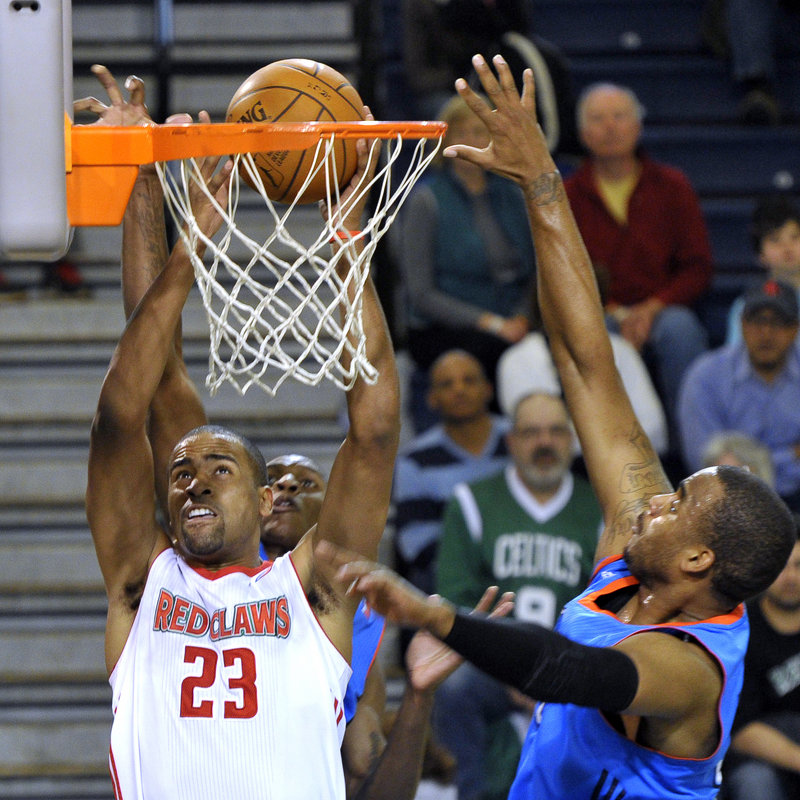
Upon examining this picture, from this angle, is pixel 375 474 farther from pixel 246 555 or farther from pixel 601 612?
pixel 601 612

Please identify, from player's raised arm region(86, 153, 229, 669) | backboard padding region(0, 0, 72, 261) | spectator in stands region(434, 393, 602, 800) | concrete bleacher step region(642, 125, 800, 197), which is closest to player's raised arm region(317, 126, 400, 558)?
player's raised arm region(86, 153, 229, 669)

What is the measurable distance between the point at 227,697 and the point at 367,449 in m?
0.65

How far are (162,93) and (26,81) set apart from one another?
13.2ft

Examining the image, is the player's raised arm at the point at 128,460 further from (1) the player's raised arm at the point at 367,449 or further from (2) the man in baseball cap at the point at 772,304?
(2) the man in baseball cap at the point at 772,304

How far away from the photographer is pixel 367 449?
3162 mm

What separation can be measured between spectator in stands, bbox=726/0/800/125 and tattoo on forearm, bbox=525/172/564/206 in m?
4.65

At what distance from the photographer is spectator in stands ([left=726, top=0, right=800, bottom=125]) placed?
7629 millimetres

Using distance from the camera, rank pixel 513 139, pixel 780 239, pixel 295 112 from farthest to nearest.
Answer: pixel 780 239 → pixel 513 139 → pixel 295 112

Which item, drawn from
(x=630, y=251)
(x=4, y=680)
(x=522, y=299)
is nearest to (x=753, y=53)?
(x=630, y=251)

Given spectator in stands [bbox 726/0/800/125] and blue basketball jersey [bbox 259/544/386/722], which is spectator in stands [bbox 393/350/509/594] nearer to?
blue basketball jersey [bbox 259/544/386/722]

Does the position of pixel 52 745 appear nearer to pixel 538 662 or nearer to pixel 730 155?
pixel 538 662

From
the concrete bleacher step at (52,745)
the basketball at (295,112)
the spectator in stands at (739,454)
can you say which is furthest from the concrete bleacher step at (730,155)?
the basketball at (295,112)

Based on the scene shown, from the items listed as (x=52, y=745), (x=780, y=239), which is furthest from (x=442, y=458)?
(x=52, y=745)

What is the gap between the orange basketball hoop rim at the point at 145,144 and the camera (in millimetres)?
2998
